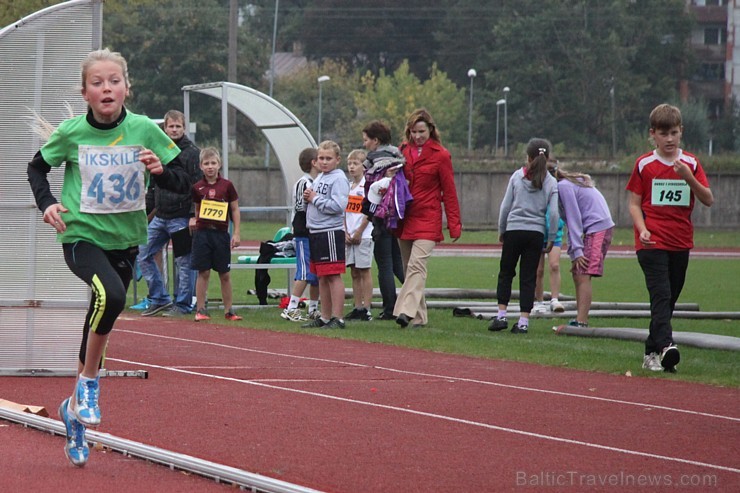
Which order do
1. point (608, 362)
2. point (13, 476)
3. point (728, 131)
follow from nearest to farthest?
point (13, 476)
point (608, 362)
point (728, 131)

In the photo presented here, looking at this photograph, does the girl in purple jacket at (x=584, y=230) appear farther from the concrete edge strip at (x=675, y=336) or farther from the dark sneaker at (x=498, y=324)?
the dark sneaker at (x=498, y=324)

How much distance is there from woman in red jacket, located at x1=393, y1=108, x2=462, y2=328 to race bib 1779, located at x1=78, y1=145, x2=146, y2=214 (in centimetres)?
670

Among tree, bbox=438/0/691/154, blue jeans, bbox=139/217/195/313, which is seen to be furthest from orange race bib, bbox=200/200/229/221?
tree, bbox=438/0/691/154

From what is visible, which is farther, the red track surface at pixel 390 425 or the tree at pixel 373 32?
→ the tree at pixel 373 32

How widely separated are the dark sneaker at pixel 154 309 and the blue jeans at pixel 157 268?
0.04 metres

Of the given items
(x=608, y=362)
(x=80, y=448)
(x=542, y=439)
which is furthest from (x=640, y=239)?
(x=80, y=448)

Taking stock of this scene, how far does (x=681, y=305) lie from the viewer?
53.6 feet

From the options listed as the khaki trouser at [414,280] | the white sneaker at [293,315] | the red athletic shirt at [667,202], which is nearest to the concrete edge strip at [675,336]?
the khaki trouser at [414,280]

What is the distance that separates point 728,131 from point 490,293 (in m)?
66.9

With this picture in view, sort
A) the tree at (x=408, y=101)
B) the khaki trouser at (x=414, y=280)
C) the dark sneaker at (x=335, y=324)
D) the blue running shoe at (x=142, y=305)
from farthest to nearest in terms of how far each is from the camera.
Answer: the tree at (x=408, y=101) → the blue running shoe at (x=142, y=305) → the dark sneaker at (x=335, y=324) → the khaki trouser at (x=414, y=280)

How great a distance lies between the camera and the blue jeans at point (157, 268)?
49.2 ft

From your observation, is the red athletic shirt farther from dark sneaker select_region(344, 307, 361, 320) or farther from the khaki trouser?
dark sneaker select_region(344, 307, 361, 320)

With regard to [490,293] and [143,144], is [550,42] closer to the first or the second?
[490,293]

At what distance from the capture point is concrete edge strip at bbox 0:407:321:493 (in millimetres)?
5664
